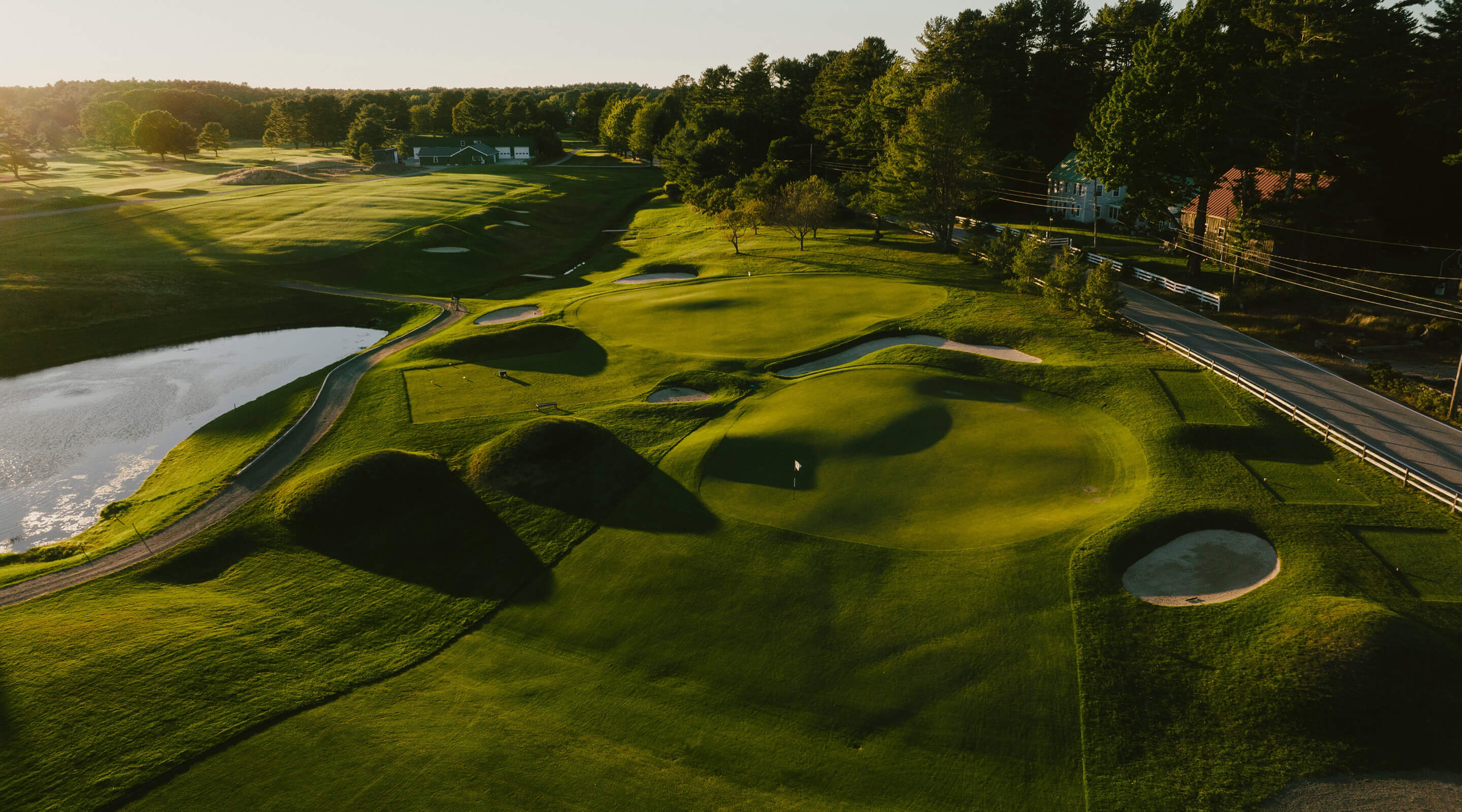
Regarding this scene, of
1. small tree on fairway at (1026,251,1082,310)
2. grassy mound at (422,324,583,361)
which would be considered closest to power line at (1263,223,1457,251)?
small tree on fairway at (1026,251,1082,310)

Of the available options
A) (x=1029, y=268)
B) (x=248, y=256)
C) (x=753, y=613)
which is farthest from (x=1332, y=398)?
(x=248, y=256)

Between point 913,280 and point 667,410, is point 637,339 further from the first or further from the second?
point 913,280

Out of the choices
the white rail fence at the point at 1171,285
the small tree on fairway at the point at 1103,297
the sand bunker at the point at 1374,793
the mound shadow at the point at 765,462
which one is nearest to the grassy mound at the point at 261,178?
the mound shadow at the point at 765,462

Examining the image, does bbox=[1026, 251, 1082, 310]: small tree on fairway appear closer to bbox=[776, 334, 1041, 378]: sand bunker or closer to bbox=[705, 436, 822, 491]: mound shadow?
bbox=[776, 334, 1041, 378]: sand bunker

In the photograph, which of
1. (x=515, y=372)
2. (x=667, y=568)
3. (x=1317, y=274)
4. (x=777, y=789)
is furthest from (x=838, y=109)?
(x=777, y=789)

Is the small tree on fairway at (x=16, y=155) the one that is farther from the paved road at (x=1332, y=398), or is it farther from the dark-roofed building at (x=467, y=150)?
the paved road at (x=1332, y=398)

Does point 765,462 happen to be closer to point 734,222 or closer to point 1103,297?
point 1103,297
